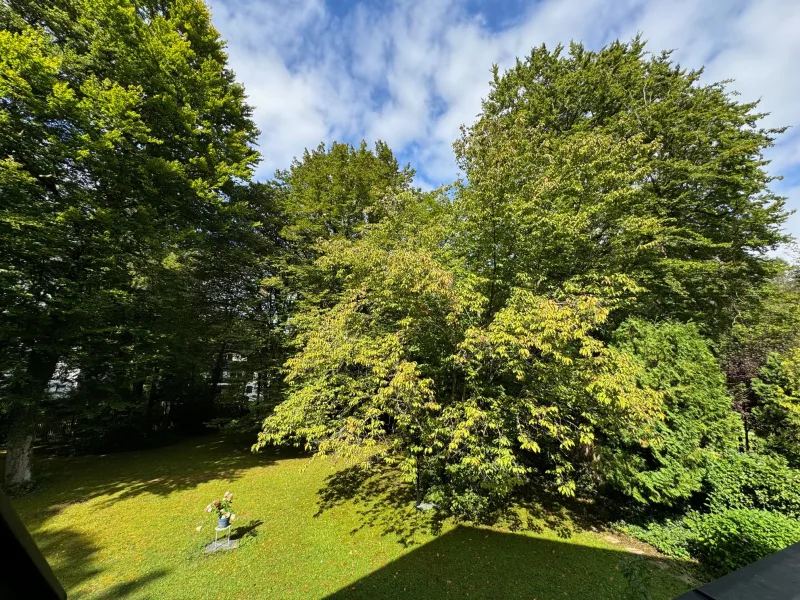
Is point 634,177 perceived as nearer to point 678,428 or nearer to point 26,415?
point 678,428

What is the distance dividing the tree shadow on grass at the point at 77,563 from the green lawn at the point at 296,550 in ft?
0.09

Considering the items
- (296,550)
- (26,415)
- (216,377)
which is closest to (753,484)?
(296,550)

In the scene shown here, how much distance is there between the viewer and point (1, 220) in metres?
7.41

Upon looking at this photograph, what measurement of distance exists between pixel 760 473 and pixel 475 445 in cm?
554

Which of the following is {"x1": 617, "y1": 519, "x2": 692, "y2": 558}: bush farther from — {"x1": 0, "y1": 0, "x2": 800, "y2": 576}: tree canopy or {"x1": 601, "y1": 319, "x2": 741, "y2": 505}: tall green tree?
{"x1": 601, "y1": 319, "x2": 741, "y2": 505}: tall green tree

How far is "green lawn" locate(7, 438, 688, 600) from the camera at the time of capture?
18.8 feet

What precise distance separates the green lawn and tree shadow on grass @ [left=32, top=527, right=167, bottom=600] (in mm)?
27

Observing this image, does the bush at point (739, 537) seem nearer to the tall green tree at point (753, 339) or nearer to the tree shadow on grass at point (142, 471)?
the tall green tree at point (753, 339)

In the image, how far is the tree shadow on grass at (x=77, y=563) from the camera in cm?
565

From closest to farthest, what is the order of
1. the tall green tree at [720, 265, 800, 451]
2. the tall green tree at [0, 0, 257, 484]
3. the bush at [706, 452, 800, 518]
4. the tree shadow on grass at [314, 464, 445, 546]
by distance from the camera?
the bush at [706, 452, 800, 518]
the tree shadow on grass at [314, 464, 445, 546]
the tall green tree at [0, 0, 257, 484]
the tall green tree at [720, 265, 800, 451]

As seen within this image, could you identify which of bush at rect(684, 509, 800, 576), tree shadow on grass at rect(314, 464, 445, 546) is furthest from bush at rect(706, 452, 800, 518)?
tree shadow on grass at rect(314, 464, 445, 546)

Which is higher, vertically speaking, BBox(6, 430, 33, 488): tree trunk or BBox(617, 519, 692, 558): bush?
BBox(6, 430, 33, 488): tree trunk

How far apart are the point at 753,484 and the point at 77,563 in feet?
42.5

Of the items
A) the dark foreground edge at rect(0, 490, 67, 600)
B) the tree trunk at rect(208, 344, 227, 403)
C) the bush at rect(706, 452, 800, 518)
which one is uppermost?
the tree trunk at rect(208, 344, 227, 403)
